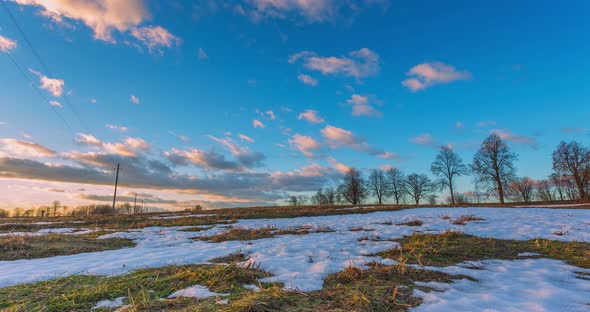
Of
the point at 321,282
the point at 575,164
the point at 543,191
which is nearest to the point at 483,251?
the point at 321,282

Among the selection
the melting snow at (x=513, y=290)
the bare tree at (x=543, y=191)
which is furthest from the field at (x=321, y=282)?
the bare tree at (x=543, y=191)

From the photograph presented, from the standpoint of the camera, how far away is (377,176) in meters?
67.4

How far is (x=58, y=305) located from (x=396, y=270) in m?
4.20

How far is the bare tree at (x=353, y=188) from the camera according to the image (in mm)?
63531

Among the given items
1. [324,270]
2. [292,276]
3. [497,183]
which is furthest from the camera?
[497,183]

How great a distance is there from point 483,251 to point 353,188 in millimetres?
59271

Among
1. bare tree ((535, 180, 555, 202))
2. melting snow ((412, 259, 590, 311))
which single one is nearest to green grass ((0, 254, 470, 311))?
melting snow ((412, 259, 590, 311))

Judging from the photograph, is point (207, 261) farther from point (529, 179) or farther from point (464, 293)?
point (529, 179)

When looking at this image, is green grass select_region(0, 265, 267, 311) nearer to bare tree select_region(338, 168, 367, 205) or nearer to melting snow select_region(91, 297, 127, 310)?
melting snow select_region(91, 297, 127, 310)

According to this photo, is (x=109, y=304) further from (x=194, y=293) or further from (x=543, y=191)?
(x=543, y=191)

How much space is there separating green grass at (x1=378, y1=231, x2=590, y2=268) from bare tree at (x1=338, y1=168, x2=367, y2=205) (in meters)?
57.9

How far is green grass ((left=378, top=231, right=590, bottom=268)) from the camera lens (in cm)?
473

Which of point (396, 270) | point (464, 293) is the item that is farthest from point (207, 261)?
point (464, 293)

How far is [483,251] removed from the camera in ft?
18.3
